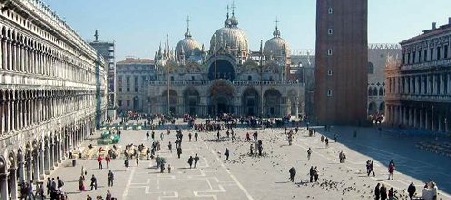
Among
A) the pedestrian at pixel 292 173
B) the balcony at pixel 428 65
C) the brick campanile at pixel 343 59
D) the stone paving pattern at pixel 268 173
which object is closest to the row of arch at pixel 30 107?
the stone paving pattern at pixel 268 173

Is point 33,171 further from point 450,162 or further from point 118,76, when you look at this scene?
point 118,76

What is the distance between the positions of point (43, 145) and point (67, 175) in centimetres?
232

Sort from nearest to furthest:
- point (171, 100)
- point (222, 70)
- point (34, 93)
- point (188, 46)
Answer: point (34, 93)
point (171, 100)
point (222, 70)
point (188, 46)

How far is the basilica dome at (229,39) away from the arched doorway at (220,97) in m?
10.6

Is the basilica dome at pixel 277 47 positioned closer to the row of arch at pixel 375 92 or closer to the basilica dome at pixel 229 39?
the basilica dome at pixel 229 39

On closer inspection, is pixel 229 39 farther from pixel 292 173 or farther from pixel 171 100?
pixel 292 173

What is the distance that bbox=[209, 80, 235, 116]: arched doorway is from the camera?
303ft

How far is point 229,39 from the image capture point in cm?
10388

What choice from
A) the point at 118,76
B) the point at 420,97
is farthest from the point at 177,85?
the point at 420,97

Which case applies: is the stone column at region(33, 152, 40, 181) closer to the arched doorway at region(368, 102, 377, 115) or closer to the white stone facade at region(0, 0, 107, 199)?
the white stone facade at region(0, 0, 107, 199)

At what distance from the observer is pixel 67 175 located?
108 feet

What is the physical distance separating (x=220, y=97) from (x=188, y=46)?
25.3 m

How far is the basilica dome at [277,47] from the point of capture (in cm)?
10764

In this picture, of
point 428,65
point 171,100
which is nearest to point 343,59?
point 428,65
